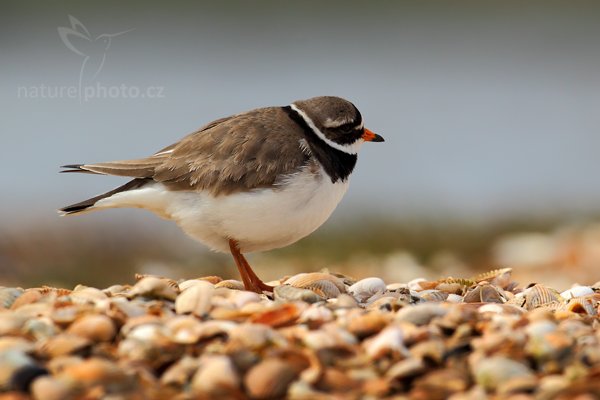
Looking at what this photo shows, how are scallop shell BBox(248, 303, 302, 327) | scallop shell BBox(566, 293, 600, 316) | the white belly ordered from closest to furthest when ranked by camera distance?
scallop shell BBox(248, 303, 302, 327)
scallop shell BBox(566, 293, 600, 316)
the white belly

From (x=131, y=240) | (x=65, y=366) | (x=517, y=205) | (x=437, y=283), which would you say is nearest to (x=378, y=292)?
(x=437, y=283)

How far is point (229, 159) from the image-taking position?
487 cm

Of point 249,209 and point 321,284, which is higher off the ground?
point 249,209

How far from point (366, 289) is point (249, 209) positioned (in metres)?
0.85

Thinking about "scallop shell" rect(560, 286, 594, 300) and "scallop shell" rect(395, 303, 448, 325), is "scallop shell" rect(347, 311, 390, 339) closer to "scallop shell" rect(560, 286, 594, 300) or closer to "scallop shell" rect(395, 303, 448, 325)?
"scallop shell" rect(395, 303, 448, 325)

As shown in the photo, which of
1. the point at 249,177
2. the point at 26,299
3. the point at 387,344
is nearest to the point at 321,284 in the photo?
the point at 249,177

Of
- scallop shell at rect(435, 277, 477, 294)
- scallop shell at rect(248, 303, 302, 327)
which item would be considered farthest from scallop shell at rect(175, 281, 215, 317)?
scallop shell at rect(435, 277, 477, 294)

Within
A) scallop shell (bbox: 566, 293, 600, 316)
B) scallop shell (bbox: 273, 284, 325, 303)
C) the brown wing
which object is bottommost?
scallop shell (bbox: 566, 293, 600, 316)

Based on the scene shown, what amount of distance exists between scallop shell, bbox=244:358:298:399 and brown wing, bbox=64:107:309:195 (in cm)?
202

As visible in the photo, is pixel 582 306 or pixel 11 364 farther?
pixel 582 306

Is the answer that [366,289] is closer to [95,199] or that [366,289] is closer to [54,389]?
[95,199]

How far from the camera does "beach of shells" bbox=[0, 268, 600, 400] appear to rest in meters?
2.81

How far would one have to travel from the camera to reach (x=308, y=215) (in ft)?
15.9

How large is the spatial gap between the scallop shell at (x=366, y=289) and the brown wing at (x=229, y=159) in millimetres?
805
